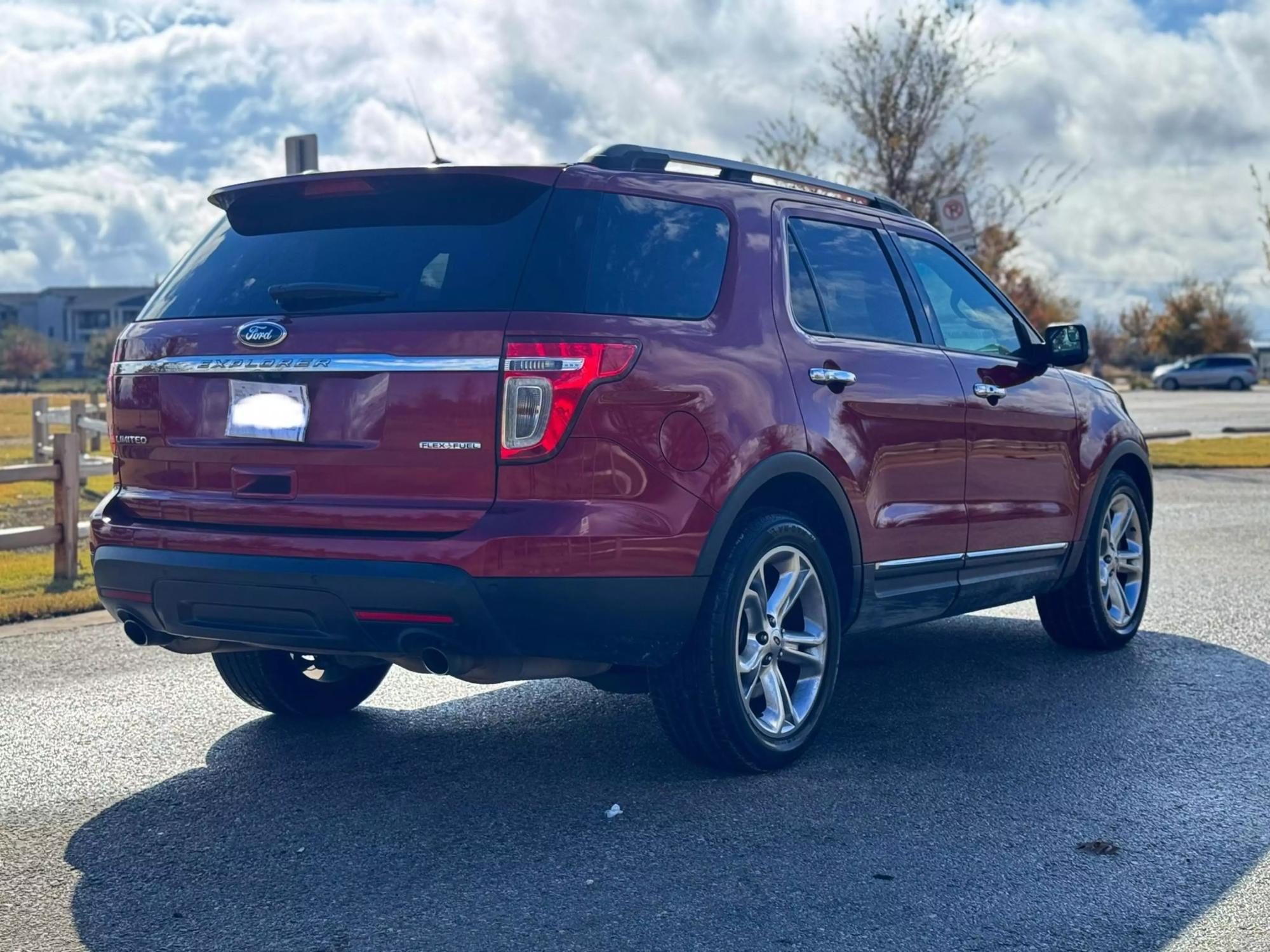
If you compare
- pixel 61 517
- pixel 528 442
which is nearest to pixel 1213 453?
pixel 61 517

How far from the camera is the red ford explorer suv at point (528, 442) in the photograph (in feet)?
14.3

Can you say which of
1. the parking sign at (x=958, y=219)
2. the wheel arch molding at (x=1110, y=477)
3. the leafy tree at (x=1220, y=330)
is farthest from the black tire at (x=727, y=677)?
the leafy tree at (x=1220, y=330)

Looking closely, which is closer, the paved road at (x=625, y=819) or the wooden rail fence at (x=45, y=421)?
the paved road at (x=625, y=819)

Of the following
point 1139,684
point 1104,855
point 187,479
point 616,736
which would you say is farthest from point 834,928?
point 1139,684

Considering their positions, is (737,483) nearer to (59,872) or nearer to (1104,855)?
(1104,855)

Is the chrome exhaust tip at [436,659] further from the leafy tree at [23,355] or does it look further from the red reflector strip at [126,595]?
the leafy tree at [23,355]

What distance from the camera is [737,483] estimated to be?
4.75 metres

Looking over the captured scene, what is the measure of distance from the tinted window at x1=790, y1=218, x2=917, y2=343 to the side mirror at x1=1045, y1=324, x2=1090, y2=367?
Result: 1.06m

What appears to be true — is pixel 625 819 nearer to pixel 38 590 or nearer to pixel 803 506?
pixel 803 506

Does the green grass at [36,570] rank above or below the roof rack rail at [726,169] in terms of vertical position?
below

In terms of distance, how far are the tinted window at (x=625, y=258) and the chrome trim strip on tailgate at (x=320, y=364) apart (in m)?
0.25

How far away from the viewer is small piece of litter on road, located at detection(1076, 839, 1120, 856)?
14.0ft

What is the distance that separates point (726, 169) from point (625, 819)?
2224 mm

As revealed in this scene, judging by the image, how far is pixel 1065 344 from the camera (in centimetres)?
676
